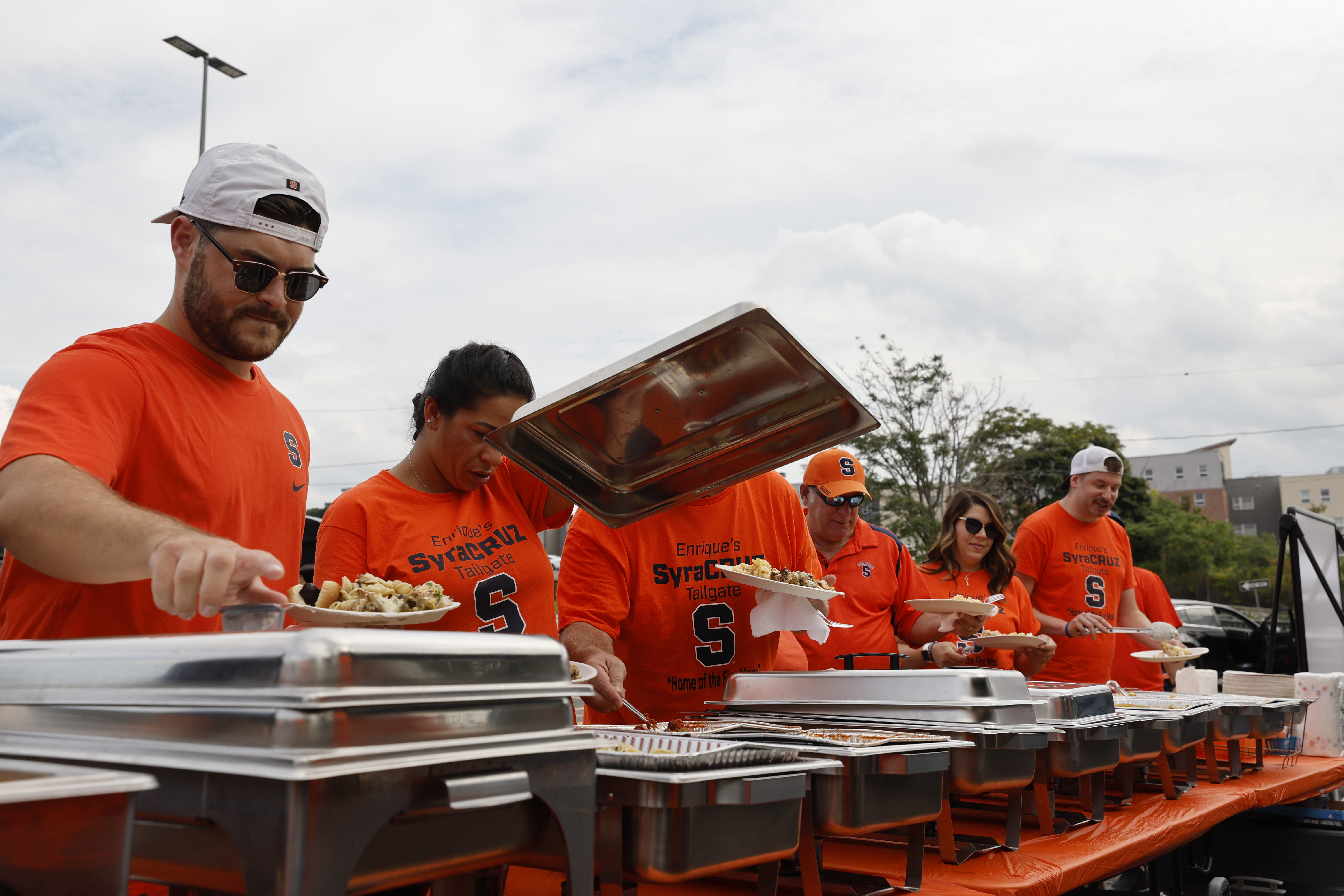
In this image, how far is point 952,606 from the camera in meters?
3.88

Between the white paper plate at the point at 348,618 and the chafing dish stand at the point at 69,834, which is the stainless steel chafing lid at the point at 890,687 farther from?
the chafing dish stand at the point at 69,834

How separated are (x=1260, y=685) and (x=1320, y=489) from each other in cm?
7750

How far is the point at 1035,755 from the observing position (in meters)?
2.32

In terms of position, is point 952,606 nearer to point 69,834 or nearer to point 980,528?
point 980,528

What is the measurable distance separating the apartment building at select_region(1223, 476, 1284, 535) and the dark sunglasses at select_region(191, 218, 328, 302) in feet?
231

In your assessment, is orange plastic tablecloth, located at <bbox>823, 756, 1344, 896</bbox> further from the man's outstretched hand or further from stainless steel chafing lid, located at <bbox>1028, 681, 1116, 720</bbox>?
the man's outstretched hand

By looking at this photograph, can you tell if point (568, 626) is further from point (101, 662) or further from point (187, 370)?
point (101, 662)

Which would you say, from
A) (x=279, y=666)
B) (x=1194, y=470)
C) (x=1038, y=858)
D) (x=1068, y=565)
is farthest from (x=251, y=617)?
(x=1194, y=470)

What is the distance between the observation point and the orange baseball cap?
156 inches

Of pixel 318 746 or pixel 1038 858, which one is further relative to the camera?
pixel 1038 858

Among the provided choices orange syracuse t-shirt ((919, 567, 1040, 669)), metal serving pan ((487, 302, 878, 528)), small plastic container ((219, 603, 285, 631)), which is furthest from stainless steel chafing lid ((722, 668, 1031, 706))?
orange syracuse t-shirt ((919, 567, 1040, 669))

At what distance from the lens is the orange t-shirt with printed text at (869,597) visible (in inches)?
153

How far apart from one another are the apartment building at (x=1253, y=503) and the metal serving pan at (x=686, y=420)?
228 ft

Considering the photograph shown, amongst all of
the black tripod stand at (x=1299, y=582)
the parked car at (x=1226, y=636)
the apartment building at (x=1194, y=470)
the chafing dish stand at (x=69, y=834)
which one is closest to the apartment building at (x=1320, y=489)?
the apartment building at (x=1194, y=470)
